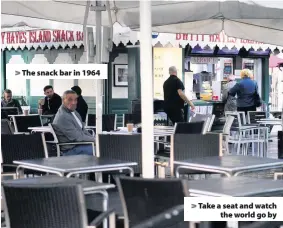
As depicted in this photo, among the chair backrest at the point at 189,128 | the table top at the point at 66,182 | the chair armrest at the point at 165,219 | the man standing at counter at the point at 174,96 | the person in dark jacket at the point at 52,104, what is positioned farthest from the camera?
the man standing at counter at the point at 174,96

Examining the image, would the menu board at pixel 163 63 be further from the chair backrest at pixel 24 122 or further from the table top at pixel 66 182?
the table top at pixel 66 182

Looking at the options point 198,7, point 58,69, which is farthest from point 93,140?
point 58,69

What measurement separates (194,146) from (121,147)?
730 millimetres

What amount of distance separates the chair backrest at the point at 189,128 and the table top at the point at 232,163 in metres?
2.22

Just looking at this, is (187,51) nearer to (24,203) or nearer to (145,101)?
(145,101)

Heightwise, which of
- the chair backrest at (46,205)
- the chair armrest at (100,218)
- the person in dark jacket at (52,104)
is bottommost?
the chair armrest at (100,218)

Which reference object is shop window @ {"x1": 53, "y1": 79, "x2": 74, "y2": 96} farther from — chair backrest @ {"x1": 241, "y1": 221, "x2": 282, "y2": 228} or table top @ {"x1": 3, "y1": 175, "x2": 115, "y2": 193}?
chair backrest @ {"x1": 241, "y1": 221, "x2": 282, "y2": 228}

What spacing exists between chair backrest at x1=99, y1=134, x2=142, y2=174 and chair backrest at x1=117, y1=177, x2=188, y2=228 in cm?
213

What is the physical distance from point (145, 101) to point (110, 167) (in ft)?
2.19

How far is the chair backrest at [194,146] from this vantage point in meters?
6.36

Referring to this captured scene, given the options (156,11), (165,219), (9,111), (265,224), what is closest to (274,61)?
(9,111)

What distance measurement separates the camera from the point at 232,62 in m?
17.8

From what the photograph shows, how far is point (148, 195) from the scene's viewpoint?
382 cm

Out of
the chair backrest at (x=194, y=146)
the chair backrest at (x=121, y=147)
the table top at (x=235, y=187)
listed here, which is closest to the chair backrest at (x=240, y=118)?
the chair backrest at (x=194, y=146)
